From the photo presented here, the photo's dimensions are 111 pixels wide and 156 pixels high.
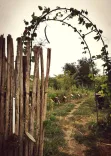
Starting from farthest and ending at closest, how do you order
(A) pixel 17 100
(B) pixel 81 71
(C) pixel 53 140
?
(B) pixel 81 71 < (C) pixel 53 140 < (A) pixel 17 100

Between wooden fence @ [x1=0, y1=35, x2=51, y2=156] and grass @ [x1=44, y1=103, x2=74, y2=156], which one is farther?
grass @ [x1=44, y1=103, x2=74, y2=156]

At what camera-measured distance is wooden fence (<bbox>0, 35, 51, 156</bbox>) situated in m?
3.07

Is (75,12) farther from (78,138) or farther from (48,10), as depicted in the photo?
(78,138)

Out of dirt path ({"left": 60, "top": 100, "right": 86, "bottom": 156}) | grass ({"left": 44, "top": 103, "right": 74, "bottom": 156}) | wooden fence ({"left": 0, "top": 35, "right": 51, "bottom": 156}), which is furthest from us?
dirt path ({"left": 60, "top": 100, "right": 86, "bottom": 156})

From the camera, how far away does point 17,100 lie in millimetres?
3100

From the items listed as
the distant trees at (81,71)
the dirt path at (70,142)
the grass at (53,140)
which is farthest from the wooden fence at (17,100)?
the distant trees at (81,71)

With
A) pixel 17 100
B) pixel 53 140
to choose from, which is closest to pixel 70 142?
pixel 53 140

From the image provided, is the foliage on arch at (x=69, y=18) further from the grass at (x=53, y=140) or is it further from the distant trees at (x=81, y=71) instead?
the distant trees at (x=81, y=71)

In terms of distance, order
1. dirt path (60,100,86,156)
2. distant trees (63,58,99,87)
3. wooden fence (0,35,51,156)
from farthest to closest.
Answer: distant trees (63,58,99,87) → dirt path (60,100,86,156) → wooden fence (0,35,51,156)

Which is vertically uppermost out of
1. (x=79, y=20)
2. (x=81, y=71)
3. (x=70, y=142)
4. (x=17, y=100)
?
(x=81, y=71)

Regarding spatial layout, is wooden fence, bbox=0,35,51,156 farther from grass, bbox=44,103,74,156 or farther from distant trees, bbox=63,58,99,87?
distant trees, bbox=63,58,99,87

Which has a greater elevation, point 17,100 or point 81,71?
point 81,71

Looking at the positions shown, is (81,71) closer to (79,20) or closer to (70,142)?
(70,142)

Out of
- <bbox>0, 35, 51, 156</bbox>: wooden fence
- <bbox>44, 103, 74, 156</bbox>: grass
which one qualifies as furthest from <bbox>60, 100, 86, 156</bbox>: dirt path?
<bbox>0, 35, 51, 156</bbox>: wooden fence
